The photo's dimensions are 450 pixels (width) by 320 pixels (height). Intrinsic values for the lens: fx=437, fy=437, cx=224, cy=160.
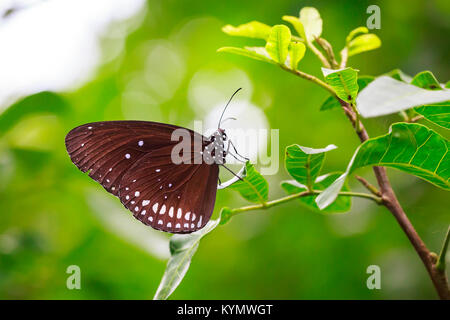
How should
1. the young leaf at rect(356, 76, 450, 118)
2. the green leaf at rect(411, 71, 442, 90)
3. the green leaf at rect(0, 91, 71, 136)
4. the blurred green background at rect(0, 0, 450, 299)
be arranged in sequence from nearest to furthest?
the young leaf at rect(356, 76, 450, 118) < the green leaf at rect(411, 71, 442, 90) < the green leaf at rect(0, 91, 71, 136) < the blurred green background at rect(0, 0, 450, 299)

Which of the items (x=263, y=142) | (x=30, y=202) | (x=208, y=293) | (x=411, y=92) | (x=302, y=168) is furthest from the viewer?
(x=263, y=142)

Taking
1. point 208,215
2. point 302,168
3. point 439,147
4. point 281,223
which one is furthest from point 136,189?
point 281,223

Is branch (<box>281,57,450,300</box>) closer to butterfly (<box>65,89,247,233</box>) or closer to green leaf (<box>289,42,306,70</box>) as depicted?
green leaf (<box>289,42,306,70</box>)

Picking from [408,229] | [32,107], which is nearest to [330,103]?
[408,229]

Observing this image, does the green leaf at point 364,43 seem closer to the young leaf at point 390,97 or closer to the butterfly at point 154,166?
the butterfly at point 154,166

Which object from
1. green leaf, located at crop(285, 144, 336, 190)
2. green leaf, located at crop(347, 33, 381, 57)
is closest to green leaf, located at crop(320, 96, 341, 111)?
green leaf, located at crop(347, 33, 381, 57)

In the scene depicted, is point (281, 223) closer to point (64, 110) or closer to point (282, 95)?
point (282, 95)
